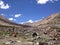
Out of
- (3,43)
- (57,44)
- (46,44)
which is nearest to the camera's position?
(3,43)

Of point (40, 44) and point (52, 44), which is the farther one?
point (52, 44)

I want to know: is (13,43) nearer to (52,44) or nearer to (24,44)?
(24,44)

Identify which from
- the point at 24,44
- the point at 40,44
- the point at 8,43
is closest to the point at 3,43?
the point at 8,43

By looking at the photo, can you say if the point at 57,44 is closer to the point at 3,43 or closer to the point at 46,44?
the point at 46,44

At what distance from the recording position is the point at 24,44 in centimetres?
4328

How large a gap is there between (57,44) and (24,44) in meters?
8.93

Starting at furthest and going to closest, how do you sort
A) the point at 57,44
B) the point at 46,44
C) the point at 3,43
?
the point at 57,44 < the point at 46,44 < the point at 3,43

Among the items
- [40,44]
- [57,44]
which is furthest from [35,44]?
[57,44]

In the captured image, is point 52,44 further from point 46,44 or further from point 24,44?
point 24,44

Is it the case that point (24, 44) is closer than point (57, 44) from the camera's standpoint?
Yes

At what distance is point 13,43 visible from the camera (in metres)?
42.4

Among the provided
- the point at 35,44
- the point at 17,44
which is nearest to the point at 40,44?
the point at 35,44

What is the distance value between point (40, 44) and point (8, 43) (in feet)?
20.8

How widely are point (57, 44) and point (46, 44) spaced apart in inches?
182
